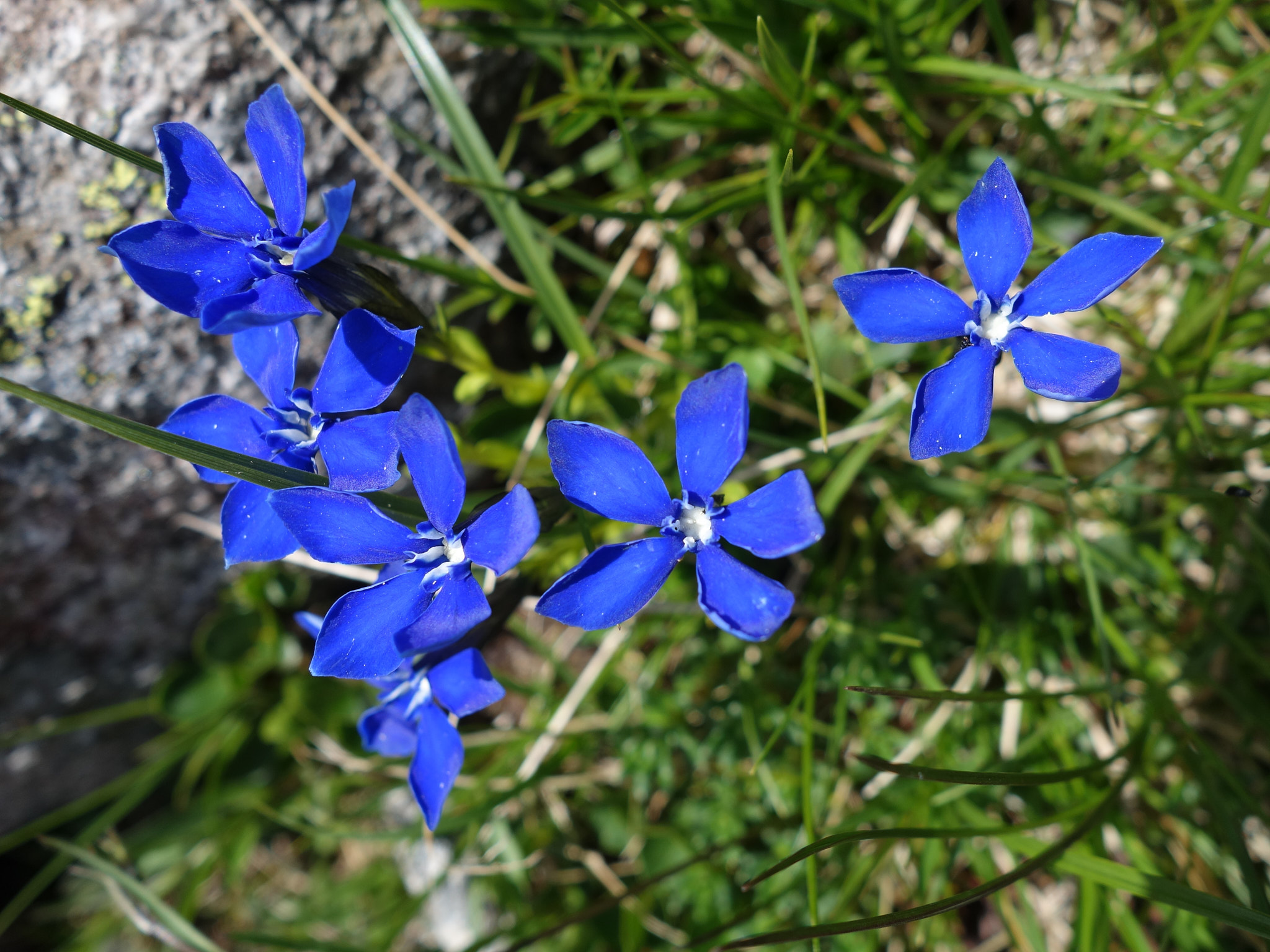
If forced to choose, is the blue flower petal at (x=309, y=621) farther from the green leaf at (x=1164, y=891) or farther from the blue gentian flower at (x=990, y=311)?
the green leaf at (x=1164, y=891)

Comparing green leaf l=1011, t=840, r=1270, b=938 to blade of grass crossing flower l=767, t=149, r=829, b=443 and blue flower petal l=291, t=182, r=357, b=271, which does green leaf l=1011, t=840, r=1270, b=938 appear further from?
blue flower petal l=291, t=182, r=357, b=271

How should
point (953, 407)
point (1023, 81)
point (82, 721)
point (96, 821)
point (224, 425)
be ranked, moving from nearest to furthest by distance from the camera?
point (953, 407) < point (224, 425) < point (1023, 81) < point (96, 821) < point (82, 721)

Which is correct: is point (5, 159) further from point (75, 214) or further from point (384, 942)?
point (384, 942)

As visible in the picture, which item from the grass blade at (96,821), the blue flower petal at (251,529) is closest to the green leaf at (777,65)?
the blue flower petal at (251,529)

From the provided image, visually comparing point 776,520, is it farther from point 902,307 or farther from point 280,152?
point 280,152

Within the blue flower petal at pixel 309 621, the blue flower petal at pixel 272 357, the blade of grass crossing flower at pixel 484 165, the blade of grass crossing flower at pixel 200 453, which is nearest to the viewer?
the blade of grass crossing flower at pixel 200 453

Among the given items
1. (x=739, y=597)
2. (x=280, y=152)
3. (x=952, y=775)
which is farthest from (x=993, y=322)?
(x=280, y=152)
